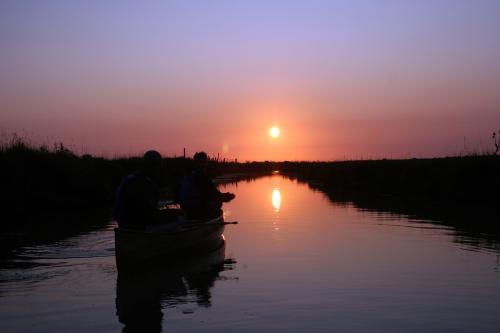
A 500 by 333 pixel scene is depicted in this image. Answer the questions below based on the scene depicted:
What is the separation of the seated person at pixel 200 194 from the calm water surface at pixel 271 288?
3.31 ft

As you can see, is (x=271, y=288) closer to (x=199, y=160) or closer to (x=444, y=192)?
(x=199, y=160)

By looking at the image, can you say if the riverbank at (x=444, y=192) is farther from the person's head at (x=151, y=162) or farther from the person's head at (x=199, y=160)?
the person's head at (x=151, y=162)

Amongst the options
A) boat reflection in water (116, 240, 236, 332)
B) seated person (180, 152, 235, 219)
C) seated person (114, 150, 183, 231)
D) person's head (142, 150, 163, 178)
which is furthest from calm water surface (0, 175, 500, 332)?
person's head (142, 150, 163, 178)

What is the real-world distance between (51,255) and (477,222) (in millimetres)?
12045

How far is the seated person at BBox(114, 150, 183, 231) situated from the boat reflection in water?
808 millimetres

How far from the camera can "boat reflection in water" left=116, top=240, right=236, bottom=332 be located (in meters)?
7.05

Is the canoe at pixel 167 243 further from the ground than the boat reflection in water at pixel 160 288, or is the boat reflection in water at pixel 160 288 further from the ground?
the canoe at pixel 167 243

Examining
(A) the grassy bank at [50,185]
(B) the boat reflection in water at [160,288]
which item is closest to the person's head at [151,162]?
(B) the boat reflection in water at [160,288]

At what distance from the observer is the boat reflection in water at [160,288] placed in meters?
7.05

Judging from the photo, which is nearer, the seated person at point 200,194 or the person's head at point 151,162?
the person's head at point 151,162

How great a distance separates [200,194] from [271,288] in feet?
15.5

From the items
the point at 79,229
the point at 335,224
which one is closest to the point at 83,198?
the point at 79,229

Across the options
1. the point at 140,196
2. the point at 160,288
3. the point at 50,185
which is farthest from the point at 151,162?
the point at 50,185

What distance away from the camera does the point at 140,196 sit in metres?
9.72
